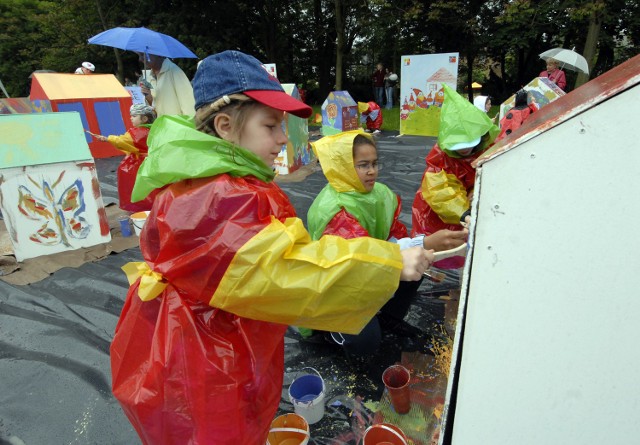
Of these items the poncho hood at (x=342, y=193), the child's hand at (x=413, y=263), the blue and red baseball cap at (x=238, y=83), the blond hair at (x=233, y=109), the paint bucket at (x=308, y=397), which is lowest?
the paint bucket at (x=308, y=397)

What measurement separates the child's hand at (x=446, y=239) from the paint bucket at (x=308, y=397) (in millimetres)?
914

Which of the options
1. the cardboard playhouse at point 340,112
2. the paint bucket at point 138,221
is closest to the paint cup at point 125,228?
the paint bucket at point 138,221

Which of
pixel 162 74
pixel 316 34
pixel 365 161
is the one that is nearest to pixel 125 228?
pixel 162 74

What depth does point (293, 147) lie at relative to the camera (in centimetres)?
650

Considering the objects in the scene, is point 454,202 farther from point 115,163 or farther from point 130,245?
point 115,163

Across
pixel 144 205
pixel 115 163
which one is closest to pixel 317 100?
pixel 115 163

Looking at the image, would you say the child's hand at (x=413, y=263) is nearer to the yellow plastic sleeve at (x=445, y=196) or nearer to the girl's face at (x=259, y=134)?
the girl's face at (x=259, y=134)

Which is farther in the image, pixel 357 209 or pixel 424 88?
pixel 424 88

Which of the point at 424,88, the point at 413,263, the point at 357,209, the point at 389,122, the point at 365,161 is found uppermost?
the point at 413,263

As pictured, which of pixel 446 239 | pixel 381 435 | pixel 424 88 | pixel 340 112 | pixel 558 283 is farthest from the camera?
pixel 424 88

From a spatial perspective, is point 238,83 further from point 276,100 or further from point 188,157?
point 188,157

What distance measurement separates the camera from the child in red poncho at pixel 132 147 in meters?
4.27

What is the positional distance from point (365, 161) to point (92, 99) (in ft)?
28.7

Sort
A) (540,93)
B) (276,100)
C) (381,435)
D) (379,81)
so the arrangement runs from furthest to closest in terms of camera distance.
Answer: (379,81) → (540,93) → (381,435) → (276,100)
